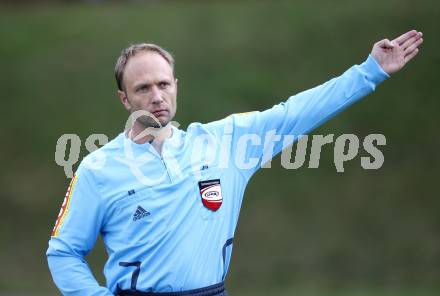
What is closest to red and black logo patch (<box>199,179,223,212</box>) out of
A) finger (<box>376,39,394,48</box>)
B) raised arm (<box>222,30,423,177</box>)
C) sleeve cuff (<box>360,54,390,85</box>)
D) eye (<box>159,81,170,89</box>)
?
raised arm (<box>222,30,423,177</box>)

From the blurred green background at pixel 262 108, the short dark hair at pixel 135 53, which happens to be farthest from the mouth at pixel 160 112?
the blurred green background at pixel 262 108

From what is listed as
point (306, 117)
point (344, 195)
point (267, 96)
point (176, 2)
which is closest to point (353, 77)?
point (306, 117)

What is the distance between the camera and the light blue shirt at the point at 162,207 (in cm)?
376

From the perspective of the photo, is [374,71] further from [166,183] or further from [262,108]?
[262,108]

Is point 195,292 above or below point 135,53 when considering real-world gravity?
below

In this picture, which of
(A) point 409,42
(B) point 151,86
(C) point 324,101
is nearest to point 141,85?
(B) point 151,86

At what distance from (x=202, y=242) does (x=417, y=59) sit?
10717mm

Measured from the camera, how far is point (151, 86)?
396 cm

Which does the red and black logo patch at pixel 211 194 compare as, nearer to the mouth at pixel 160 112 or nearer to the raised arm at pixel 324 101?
the raised arm at pixel 324 101

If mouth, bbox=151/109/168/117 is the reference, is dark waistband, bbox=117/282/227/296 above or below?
below

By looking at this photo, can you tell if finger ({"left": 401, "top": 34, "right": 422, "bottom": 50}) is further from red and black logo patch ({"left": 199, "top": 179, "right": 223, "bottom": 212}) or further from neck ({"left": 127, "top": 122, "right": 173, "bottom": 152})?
neck ({"left": 127, "top": 122, "right": 173, "bottom": 152})

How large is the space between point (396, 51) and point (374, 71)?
0.15 metres

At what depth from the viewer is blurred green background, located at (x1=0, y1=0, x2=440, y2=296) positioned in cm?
1202

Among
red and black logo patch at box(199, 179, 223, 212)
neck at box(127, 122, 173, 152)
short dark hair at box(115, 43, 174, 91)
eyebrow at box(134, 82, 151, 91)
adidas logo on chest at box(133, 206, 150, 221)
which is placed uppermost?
short dark hair at box(115, 43, 174, 91)
